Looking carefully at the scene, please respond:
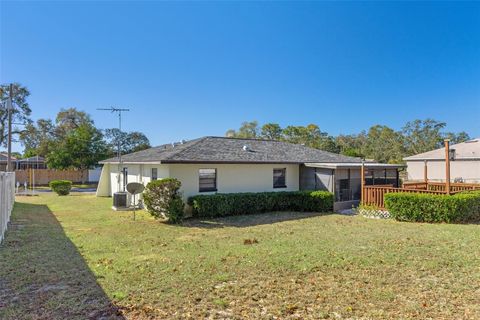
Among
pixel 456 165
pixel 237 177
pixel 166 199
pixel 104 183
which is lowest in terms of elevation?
pixel 166 199

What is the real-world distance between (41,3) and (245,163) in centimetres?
1023

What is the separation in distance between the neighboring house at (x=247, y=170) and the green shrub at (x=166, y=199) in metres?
0.99

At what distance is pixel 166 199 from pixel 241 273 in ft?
22.4

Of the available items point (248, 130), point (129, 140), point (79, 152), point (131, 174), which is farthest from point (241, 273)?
point (248, 130)

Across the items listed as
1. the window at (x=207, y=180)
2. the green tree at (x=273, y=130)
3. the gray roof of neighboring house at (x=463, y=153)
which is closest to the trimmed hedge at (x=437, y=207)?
the window at (x=207, y=180)

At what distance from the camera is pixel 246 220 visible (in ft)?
41.8

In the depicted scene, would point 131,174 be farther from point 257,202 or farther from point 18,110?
point 18,110

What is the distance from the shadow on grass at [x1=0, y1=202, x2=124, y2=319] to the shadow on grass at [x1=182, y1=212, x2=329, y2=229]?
14.8 feet

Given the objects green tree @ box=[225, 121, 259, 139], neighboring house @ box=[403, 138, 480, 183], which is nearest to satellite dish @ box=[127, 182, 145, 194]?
neighboring house @ box=[403, 138, 480, 183]

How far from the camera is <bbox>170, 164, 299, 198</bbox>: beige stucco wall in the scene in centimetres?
1376

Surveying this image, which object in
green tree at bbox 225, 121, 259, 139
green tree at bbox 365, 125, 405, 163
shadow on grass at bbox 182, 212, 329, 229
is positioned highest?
green tree at bbox 225, 121, 259, 139

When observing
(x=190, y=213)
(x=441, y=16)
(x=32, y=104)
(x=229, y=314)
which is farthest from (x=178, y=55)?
(x=32, y=104)

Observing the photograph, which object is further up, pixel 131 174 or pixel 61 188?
pixel 131 174

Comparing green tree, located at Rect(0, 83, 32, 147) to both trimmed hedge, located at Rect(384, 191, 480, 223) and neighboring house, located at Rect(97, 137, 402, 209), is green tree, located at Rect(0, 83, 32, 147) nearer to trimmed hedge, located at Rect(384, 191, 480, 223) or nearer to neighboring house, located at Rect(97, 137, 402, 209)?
neighboring house, located at Rect(97, 137, 402, 209)
